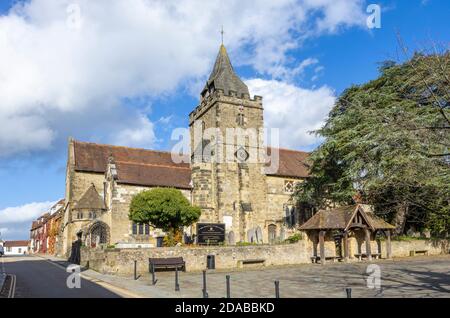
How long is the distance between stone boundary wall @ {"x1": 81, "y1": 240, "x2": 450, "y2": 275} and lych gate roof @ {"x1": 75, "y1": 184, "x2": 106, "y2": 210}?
9.16 meters

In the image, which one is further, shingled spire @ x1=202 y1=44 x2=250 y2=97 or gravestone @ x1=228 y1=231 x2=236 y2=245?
shingled spire @ x1=202 y1=44 x2=250 y2=97

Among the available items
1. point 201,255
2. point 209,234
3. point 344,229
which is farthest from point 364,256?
point 201,255

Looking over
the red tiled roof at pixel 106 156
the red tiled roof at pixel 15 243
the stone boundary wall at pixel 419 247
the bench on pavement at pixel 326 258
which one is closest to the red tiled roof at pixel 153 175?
the red tiled roof at pixel 106 156

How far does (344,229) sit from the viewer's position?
84.0 ft

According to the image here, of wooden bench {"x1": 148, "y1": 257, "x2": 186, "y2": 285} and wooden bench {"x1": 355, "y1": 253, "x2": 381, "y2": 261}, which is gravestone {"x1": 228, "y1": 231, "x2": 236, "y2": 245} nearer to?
wooden bench {"x1": 355, "y1": 253, "x2": 381, "y2": 261}

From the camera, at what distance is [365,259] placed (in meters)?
27.2

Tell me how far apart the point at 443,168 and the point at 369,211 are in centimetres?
2106

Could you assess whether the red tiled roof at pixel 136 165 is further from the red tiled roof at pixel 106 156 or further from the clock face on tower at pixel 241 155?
the clock face on tower at pixel 241 155

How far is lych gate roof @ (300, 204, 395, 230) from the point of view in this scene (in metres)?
25.8

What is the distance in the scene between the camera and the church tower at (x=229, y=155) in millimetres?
37312

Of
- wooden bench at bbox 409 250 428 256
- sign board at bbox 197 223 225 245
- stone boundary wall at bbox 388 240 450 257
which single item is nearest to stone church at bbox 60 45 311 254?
sign board at bbox 197 223 225 245
